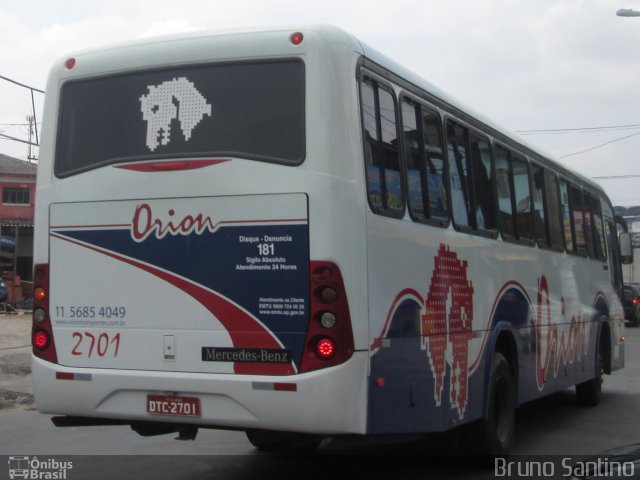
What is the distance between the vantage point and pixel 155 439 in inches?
366

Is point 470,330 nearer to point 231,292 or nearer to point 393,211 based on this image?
point 393,211

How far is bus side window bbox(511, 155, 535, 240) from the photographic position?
9.41 meters

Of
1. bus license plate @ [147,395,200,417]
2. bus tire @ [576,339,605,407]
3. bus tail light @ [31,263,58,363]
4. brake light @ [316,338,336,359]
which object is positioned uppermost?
bus tail light @ [31,263,58,363]

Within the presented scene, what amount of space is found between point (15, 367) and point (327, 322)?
9952mm

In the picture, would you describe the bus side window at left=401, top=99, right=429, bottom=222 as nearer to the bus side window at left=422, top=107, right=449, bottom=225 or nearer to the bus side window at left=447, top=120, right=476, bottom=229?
the bus side window at left=422, top=107, right=449, bottom=225

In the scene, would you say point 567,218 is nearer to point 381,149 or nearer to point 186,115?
point 381,149

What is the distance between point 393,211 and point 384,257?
0.41m

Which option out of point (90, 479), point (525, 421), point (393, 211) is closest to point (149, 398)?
point (90, 479)

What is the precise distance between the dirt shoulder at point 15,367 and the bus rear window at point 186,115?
585 cm

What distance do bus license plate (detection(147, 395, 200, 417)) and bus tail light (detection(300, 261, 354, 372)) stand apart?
810mm

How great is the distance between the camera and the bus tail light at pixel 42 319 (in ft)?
21.7

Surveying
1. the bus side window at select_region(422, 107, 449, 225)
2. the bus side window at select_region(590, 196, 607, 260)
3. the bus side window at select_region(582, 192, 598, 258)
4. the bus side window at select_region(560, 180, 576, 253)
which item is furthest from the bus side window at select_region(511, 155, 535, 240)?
the bus side window at select_region(590, 196, 607, 260)

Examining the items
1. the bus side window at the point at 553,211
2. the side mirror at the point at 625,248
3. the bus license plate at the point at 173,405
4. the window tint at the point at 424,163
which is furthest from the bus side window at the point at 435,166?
the side mirror at the point at 625,248

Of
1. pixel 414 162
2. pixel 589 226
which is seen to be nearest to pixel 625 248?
pixel 589 226
